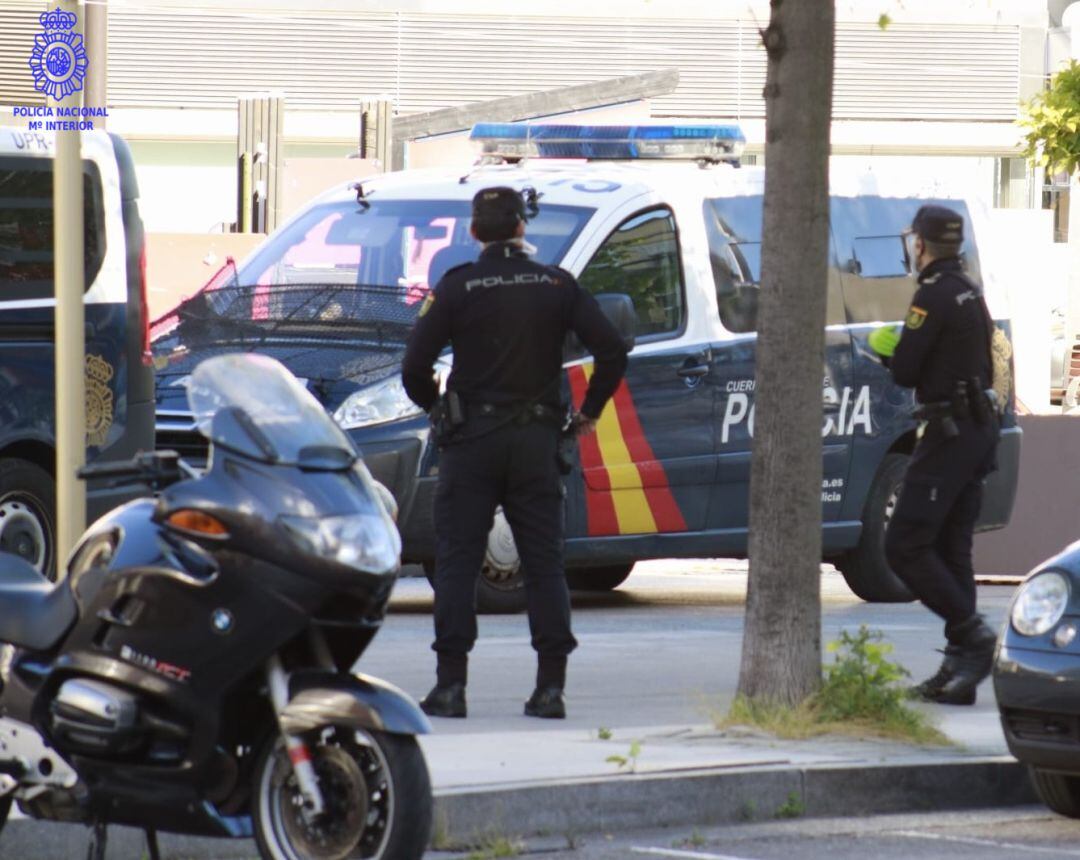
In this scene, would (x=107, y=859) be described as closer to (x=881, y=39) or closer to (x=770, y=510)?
(x=770, y=510)

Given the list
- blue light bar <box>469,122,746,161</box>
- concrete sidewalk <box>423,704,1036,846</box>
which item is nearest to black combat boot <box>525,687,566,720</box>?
concrete sidewalk <box>423,704,1036,846</box>

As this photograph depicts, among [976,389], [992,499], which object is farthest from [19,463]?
[992,499]

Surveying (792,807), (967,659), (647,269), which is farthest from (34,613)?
(647,269)

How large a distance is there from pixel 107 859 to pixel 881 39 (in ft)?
125

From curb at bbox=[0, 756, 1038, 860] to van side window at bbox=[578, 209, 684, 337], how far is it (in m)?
4.37

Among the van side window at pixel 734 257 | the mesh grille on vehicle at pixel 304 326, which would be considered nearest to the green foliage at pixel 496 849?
the mesh grille on vehicle at pixel 304 326

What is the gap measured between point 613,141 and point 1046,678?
6497 mm

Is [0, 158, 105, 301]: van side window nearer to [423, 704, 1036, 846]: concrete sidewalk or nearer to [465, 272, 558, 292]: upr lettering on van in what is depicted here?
[465, 272, 558, 292]: upr lettering on van

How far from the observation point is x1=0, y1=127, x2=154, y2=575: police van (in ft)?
34.4

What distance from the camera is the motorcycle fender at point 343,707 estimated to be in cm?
500

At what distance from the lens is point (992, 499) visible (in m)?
13.2

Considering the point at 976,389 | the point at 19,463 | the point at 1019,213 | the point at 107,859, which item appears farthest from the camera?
the point at 1019,213

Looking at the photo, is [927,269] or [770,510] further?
[927,269]

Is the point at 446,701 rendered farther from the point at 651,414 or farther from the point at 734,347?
the point at 734,347
